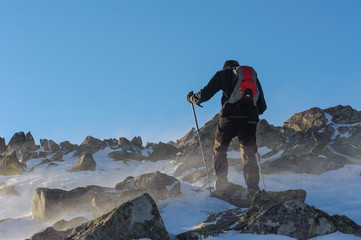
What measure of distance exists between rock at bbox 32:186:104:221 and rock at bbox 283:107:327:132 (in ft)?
87.7

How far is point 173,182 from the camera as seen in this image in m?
9.47

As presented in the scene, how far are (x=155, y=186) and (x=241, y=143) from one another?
3686 millimetres

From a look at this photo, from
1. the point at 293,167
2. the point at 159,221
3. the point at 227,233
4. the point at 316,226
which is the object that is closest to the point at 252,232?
the point at 227,233

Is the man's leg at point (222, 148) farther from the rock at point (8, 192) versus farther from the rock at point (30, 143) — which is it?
the rock at point (30, 143)

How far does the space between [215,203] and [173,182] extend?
2294 millimetres

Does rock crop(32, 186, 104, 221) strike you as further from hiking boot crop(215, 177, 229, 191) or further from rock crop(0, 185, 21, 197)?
rock crop(0, 185, 21, 197)

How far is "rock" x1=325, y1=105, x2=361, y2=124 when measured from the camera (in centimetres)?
3047

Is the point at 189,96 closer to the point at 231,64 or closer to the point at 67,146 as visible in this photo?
the point at 231,64

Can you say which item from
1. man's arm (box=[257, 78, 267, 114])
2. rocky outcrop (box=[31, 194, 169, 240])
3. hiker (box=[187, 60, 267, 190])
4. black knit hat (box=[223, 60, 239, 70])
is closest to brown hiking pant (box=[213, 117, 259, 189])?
hiker (box=[187, 60, 267, 190])

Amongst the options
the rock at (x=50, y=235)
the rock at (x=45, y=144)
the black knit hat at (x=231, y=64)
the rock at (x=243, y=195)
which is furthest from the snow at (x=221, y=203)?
the rock at (x=45, y=144)

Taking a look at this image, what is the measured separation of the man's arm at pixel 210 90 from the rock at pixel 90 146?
36817 mm

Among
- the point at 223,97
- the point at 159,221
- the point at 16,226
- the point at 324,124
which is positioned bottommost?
the point at 16,226

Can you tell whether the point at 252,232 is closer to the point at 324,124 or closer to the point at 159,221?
the point at 159,221

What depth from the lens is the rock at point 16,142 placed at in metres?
46.1
